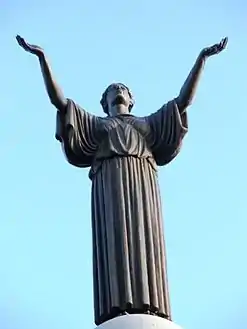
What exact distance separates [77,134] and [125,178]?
731 mm

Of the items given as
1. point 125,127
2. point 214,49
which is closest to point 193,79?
point 214,49

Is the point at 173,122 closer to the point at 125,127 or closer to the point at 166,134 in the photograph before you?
the point at 166,134

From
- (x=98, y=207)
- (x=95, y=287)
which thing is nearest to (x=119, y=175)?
(x=98, y=207)

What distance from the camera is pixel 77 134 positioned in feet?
37.1

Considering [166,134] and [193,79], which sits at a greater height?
[193,79]

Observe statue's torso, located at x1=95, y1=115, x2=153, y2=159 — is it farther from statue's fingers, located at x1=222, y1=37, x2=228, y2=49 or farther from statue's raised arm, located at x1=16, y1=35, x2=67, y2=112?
statue's fingers, located at x1=222, y1=37, x2=228, y2=49

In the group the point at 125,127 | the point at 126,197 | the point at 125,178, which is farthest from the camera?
the point at 125,127

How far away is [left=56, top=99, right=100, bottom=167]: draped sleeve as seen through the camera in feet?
37.0

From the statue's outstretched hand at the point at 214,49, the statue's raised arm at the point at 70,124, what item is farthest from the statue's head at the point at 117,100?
the statue's outstretched hand at the point at 214,49

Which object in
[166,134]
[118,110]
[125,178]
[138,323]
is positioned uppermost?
[118,110]

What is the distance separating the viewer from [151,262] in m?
10.5

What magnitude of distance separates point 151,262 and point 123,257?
279 mm

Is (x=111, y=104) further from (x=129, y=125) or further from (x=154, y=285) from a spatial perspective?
(x=154, y=285)

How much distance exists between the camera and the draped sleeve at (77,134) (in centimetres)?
1128
